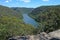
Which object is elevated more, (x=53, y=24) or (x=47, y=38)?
(x=47, y=38)

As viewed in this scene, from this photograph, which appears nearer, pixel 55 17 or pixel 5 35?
pixel 5 35

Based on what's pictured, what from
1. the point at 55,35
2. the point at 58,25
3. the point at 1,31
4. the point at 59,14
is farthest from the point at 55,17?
the point at 55,35

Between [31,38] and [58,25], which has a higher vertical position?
[31,38]

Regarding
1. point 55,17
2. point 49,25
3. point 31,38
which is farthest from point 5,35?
point 31,38

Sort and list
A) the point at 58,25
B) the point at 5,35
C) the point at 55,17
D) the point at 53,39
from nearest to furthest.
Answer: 1. the point at 53,39
2. the point at 5,35
3. the point at 58,25
4. the point at 55,17

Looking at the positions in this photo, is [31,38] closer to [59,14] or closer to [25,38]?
[25,38]

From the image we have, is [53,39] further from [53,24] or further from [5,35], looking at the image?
[53,24]

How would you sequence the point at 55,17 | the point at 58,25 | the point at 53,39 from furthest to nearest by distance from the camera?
the point at 55,17
the point at 58,25
the point at 53,39

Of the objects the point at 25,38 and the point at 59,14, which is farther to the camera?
the point at 59,14

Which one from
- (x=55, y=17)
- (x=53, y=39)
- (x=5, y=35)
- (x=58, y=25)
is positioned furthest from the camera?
(x=55, y=17)
